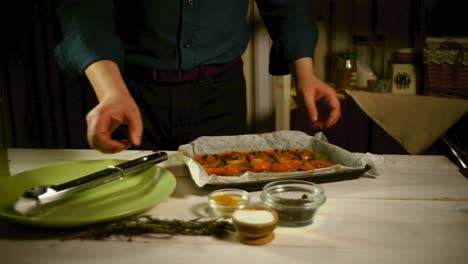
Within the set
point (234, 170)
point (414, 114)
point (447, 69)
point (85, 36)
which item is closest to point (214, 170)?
point (234, 170)

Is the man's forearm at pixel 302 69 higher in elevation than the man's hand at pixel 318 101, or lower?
higher

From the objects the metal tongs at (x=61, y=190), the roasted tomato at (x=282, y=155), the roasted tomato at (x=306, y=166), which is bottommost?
the roasted tomato at (x=306, y=166)

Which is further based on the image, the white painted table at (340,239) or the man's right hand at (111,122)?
the man's right hand at (111,122)

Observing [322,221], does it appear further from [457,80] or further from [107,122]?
[457,80]

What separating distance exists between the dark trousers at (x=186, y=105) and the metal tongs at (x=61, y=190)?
650mm

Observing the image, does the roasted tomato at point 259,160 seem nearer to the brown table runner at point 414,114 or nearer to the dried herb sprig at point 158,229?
the dried herb sprig at point 158,229

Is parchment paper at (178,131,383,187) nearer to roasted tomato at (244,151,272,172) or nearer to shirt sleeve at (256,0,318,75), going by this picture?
roasted tomato at (244,151,272,172)

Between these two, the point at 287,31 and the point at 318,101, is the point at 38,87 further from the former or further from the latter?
the point at 318,101

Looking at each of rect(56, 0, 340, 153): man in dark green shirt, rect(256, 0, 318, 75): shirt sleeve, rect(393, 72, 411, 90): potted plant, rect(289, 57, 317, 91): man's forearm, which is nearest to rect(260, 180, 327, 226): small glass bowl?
rect(56, 0, 340, 153): man in dark green shirt

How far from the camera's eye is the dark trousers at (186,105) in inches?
68.1

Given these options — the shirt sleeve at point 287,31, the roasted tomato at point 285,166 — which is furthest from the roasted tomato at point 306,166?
the shirt sleeve at point 287,31

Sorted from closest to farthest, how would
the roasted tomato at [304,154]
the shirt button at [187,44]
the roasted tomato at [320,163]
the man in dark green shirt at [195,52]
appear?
1. the roasted tomato at [320,163]
2. the roasted tomato at [304,154]
3. the man in dark green shirt at [195,52]
4. the shirt button at [187,44]

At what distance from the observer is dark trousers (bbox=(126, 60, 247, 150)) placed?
173 centimetres

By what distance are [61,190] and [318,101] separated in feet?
2.66
